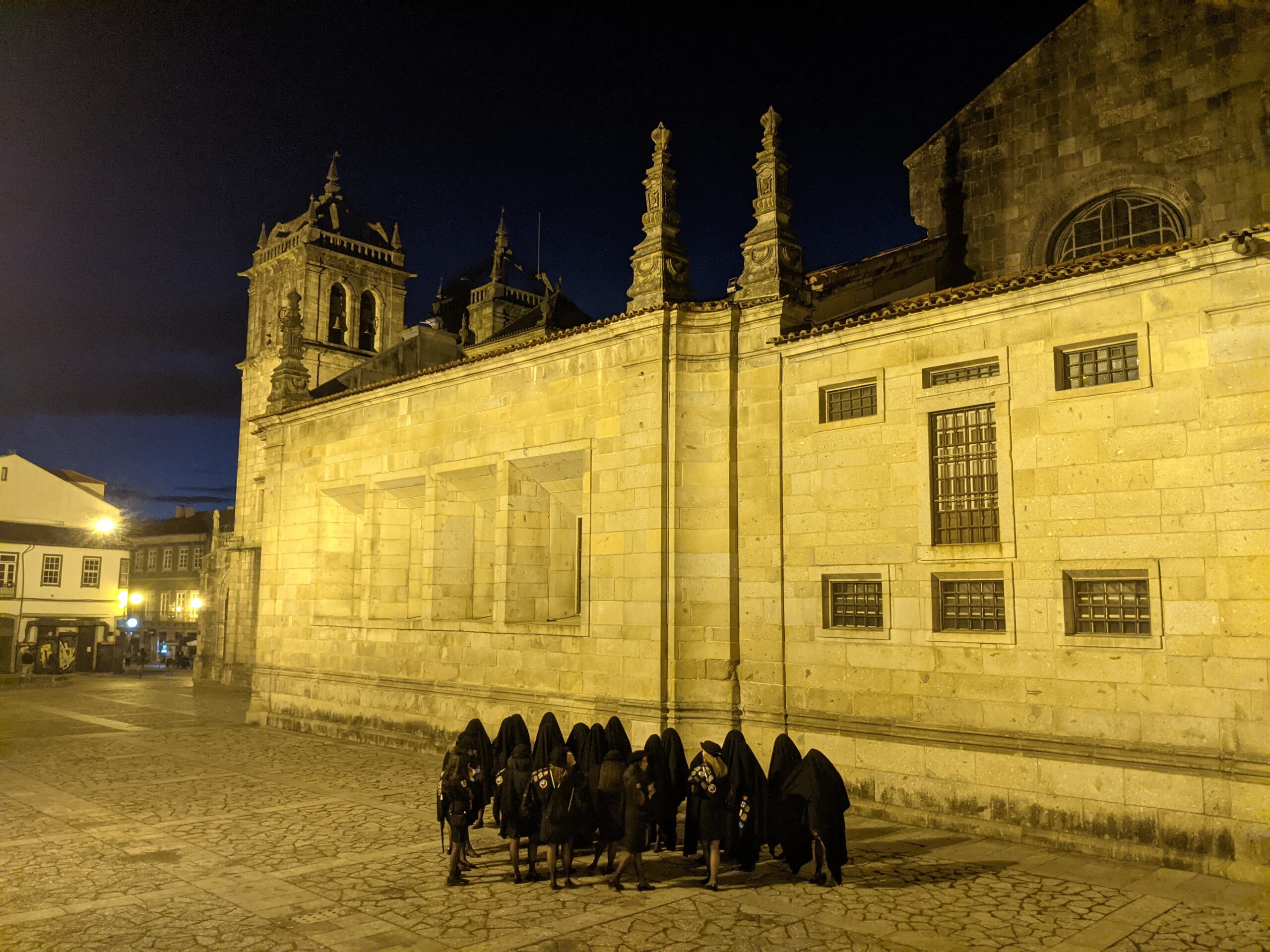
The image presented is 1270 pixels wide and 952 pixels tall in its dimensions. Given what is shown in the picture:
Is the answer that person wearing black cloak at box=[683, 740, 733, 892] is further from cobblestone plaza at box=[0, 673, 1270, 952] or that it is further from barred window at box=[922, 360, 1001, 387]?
barred window at box=[922, 360, 1001, 387]

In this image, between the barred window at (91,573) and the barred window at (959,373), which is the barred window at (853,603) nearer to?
the barred window at (959,373)

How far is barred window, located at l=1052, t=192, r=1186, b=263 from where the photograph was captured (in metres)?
17.5

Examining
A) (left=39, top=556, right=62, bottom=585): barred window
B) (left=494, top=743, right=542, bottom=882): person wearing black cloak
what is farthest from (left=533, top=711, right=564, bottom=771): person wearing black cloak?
(left=39, top=556, right=62, bottom=585): barred window

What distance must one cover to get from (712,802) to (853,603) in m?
4.85

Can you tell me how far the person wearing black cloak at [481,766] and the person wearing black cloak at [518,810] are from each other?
0.23m

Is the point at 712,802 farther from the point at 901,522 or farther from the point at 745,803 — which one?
the point at 901,522

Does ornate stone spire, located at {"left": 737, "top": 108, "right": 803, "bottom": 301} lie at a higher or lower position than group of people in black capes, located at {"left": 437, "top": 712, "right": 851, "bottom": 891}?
higher

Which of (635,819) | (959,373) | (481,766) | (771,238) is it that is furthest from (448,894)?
(771,238)

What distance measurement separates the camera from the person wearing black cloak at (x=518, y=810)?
10117mm

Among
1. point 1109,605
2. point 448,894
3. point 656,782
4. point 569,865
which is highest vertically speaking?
point 1109,605

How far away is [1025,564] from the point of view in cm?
1189

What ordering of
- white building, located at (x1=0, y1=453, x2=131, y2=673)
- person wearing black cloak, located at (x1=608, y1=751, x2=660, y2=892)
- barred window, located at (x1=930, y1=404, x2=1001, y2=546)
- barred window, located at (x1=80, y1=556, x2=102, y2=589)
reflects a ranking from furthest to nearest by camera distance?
barred window, located at (x1=80, y1=556, x2=102, y2=589)
white building, located at (x1=0, y1=453, x2=131, y2=673)
barred window, located at (x1=930, y1=404, x2=1001, y2=546)
person wearing black cloak, located at (x1=608, y1=751, x2=660, y2=892)

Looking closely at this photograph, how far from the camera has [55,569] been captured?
48.4m

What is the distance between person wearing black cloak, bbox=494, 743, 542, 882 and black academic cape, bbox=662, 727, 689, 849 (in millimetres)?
1424
